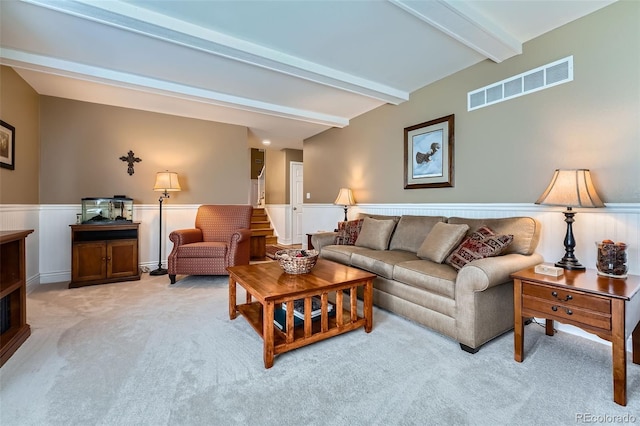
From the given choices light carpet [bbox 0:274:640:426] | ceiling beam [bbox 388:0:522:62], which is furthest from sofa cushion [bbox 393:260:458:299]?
ceiling beam [bbox 388:0:522:62]

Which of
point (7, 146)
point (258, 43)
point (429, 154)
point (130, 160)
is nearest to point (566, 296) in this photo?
point (429, 154)

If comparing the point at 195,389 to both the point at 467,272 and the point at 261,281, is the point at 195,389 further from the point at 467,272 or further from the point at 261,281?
the point at 467,272

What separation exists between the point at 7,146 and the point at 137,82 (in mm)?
1360

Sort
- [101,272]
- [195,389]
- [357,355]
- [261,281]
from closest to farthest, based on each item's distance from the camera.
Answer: [195,389]
[357,355]
[261,281]
[101,272]

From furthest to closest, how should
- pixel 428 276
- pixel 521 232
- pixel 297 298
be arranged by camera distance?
pixel 521 232 → pixel 428 276 → pixel 297 298

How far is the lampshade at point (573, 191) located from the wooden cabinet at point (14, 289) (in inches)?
142

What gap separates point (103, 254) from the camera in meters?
3.45

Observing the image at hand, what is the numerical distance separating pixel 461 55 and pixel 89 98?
14.4 feet

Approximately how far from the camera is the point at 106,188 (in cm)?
395

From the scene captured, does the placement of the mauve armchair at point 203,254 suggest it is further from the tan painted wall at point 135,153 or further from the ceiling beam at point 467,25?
the ceiling beam at point 467,25

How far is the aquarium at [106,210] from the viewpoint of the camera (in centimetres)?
367

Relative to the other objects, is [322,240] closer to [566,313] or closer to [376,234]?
[376,234]

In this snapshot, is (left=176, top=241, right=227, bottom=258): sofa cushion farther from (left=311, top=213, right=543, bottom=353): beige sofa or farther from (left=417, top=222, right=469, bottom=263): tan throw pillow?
(left=417, top=222, right=469, bottom=263): tan throw pillow

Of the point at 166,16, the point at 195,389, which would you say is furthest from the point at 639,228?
the point at 166,16
